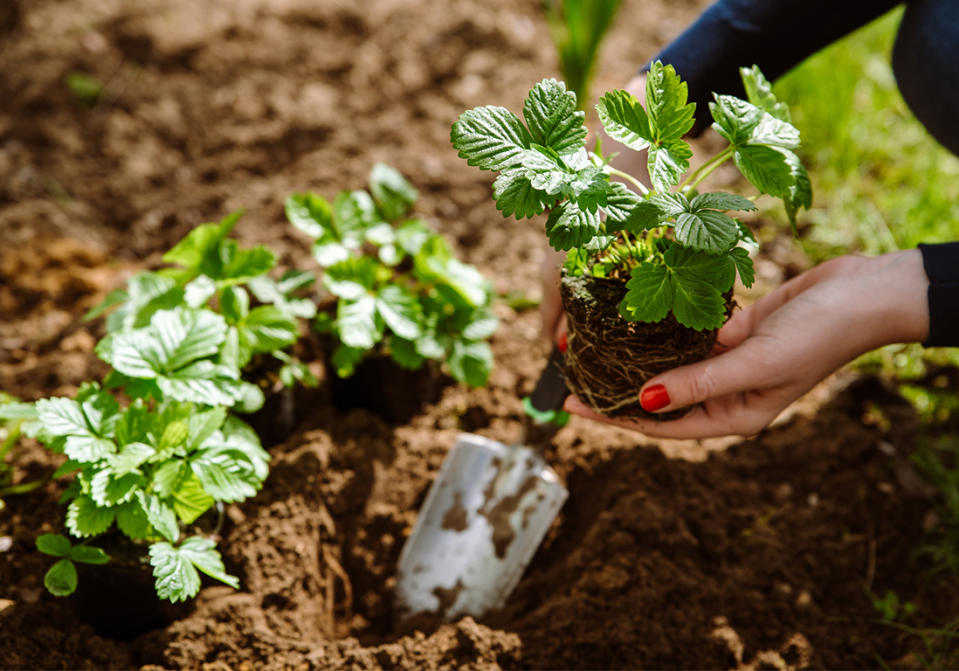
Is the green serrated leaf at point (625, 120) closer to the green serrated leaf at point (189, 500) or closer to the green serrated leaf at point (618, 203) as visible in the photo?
the green serrated leaf at point (618, 203)

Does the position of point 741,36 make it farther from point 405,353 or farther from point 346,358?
point 346,358

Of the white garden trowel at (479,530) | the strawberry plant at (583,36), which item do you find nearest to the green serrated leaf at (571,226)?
the white garden trowel at (479,530)

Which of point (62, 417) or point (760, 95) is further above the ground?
point (760, 95)

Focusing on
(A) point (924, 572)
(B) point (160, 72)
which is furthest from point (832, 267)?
(B) point (160, 72)

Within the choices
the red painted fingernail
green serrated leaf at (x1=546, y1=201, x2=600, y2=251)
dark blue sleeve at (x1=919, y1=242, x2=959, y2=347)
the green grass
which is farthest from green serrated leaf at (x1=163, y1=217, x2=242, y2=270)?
the green grass

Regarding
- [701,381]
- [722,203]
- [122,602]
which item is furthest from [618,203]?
[122,602]

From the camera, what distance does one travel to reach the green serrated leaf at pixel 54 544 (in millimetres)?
1253

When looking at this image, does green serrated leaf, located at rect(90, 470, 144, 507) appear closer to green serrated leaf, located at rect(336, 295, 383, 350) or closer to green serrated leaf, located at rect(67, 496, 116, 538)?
green serrated leaf, located at rect(67, 496, 116, 538)

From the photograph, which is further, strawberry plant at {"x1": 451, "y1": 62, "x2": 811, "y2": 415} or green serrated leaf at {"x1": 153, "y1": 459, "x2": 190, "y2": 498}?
green serrated leaf at {"x1": 153, "y1": 459, "x2": 190, "y2": 498}

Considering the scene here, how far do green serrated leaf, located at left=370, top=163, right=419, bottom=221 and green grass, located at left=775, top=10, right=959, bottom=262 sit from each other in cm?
143

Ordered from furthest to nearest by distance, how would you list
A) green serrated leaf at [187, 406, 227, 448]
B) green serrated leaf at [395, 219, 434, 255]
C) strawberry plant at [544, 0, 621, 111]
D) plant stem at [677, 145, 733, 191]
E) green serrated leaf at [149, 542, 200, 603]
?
strawberry plant at [544, 0, 621, 111] < green serrated leaf at [395, 219, 434, 255] < green serrated leaf at [187, 406, 227, 448] < green serrated leaf at [149, 542, 200, 603] < plant stem at [677, 145, 733, 191]

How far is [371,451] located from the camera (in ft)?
5.96

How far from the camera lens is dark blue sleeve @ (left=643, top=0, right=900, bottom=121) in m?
1.62

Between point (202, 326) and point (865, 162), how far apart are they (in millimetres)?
2536
